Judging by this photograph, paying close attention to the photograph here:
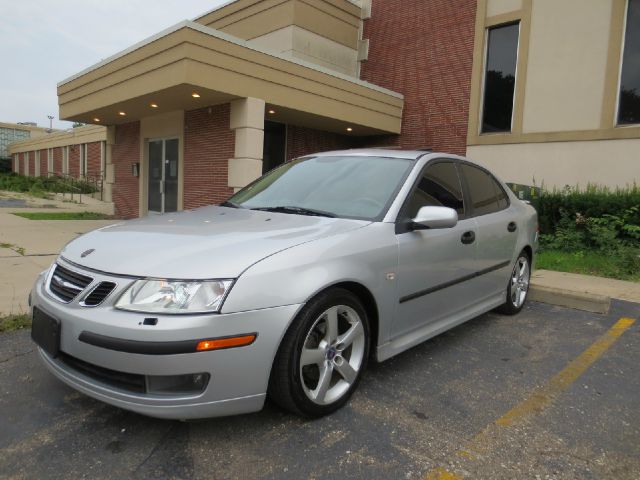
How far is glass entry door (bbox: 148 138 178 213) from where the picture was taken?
13.0 meters

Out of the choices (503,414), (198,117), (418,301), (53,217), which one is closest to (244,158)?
(198,117)

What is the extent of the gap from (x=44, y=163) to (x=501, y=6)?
31.7m

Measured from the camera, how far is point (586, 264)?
7395 mm

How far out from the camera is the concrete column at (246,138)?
10.1m

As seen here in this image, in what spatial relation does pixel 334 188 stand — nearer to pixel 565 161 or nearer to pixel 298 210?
pixel 298 210

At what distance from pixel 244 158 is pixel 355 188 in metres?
7.14

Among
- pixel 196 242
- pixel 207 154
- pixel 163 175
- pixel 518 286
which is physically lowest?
pixel 518 286

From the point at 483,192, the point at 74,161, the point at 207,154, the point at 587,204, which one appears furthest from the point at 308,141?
the point at 74,161

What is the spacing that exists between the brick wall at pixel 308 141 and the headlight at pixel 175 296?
11332mm

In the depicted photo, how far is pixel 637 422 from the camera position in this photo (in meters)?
2.80

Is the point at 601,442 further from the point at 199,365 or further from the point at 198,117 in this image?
the point at 198,117

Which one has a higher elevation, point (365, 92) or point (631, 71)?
point (631, 71)

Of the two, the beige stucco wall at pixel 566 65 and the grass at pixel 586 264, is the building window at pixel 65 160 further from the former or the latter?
the grass at pixel 586 264

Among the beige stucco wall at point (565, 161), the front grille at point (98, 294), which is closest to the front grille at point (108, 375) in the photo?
the front grille at point (98, 294)
